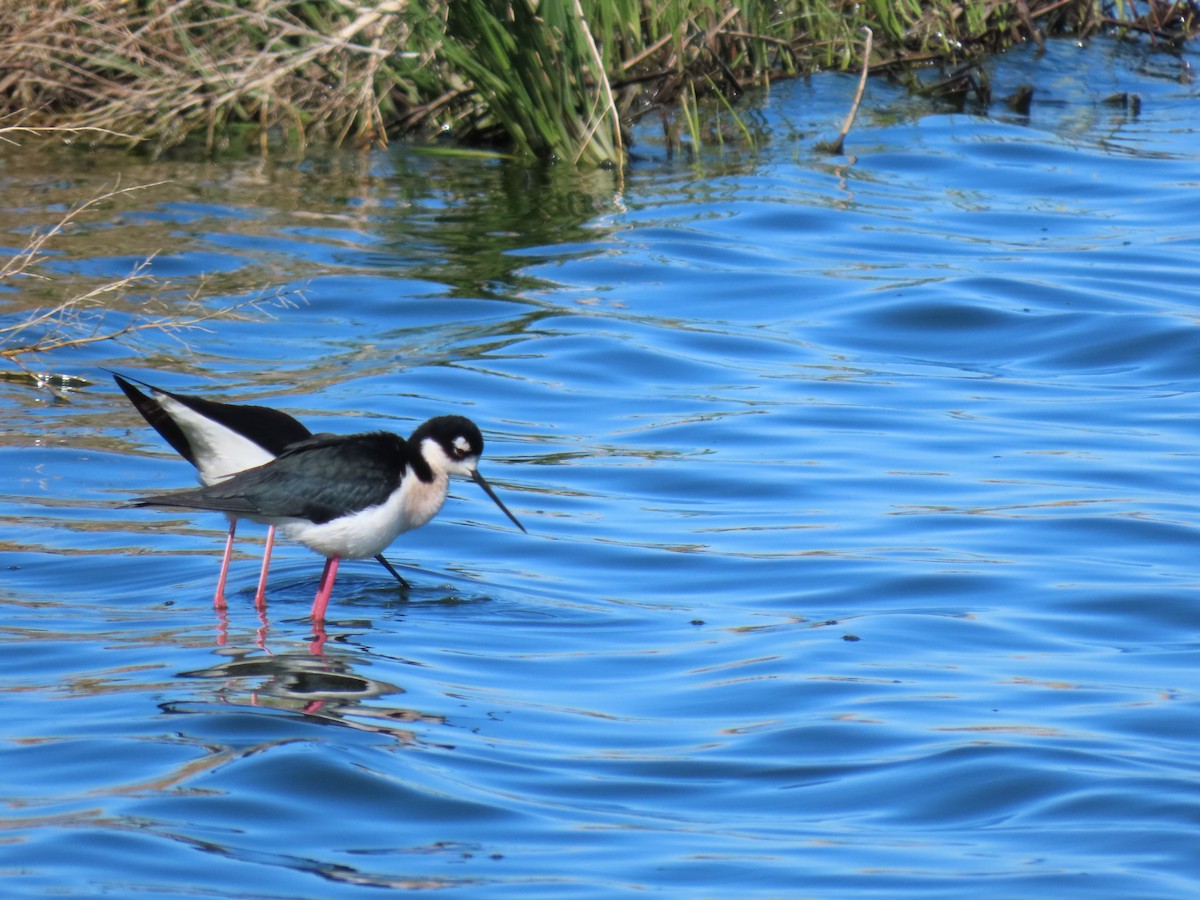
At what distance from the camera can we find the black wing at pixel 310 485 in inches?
285

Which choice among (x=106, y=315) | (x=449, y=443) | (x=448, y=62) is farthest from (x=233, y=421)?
(x=448, y=62)

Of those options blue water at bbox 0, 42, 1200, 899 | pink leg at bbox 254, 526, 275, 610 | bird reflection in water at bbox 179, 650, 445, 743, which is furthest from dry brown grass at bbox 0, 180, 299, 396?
bird reflection in water at bbox 179, 650, 445, 743

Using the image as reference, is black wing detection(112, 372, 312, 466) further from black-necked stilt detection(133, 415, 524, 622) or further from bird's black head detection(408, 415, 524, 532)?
bird's black head detection(408, 415, 524, 532)

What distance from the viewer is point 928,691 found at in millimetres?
6352

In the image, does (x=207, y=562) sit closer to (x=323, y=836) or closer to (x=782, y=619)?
(x=782, y=619)

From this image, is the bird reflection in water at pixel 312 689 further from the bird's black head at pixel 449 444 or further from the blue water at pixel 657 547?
the bird's black head at pixel 449 444

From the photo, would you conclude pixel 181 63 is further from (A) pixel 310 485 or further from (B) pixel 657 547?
(A) pixel 310 485

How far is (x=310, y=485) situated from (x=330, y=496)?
9cm

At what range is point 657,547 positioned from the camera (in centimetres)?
816

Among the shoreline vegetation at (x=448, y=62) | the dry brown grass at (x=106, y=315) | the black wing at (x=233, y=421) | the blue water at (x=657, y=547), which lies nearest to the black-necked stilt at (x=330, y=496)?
the black wing at (x=233, y=421)

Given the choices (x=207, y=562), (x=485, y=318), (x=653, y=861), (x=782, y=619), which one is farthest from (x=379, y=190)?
(x=653, y=861)

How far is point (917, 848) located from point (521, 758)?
1297 millimetres

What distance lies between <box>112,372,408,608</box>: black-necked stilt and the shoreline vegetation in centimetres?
666

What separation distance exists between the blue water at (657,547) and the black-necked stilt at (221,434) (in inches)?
16.5
